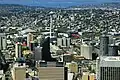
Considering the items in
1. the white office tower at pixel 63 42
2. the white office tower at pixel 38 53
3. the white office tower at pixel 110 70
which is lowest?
the white office tower at pixel 63 42

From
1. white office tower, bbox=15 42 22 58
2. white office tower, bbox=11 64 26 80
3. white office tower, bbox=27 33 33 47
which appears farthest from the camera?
white office tower, bbox=27 33 33 47

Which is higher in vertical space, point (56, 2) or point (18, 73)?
point (56, 2)

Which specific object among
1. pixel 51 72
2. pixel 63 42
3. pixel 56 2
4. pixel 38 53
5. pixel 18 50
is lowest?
pixel 63 42

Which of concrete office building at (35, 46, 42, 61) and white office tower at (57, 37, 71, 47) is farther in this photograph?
white office tower at (57, 37, 71, 47)

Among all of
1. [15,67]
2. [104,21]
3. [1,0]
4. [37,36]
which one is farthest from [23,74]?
[104,21]

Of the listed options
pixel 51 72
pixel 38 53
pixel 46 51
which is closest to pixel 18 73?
pixel 51 72

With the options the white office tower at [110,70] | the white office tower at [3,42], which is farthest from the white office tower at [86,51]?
the white office tower at [110,70]

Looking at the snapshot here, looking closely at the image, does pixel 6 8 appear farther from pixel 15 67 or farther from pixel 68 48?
pixel 15 67

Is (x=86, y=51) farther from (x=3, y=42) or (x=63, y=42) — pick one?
(x=3, y=42)

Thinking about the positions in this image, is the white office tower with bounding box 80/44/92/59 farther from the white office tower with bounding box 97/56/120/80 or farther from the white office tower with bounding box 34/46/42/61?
the white office tower with bounding box 97/56/120/80

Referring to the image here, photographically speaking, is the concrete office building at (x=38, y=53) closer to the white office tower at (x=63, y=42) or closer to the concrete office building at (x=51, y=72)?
the white office tower at (x=63, y=42)

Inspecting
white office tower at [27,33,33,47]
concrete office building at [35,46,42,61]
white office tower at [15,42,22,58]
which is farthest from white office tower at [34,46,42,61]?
white office tower at [27,33,33,47]

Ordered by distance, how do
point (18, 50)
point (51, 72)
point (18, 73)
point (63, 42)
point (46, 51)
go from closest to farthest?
point (51, 72) < point (18, 73) < point (46, 51) < point (18, 50) < point (63, 42)
